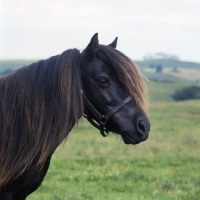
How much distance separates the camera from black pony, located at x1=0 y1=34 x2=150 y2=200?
407 centimetres

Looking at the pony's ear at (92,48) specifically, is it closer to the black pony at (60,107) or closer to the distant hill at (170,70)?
the black pony at (60,107)

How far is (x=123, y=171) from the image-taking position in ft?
32.5

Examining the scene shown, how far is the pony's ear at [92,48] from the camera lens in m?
4.15

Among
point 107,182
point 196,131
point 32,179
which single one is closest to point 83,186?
point 107,182

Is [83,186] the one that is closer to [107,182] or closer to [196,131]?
[107,182]

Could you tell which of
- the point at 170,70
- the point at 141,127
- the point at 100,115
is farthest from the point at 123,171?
the point at 170,70

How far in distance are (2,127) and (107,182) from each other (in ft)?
15.7

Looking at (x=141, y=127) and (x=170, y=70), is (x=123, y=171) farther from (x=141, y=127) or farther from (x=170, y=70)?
(x=170, y=70)

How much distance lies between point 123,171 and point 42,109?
6038 mm

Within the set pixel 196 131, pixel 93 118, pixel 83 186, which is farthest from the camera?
pixel 196 131

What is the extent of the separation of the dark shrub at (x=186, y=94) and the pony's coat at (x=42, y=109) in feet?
125

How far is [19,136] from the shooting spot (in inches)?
162

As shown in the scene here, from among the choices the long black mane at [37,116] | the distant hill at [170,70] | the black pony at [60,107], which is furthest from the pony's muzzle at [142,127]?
the distant hill at [170,70]

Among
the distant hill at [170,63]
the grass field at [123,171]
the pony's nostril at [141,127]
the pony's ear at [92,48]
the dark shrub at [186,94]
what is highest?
the pony's ear at [92,48]
